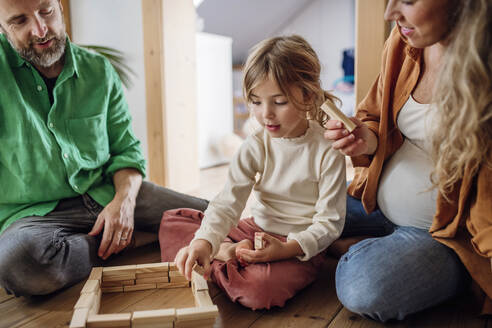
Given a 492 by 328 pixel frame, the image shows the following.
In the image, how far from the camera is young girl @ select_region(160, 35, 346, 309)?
1.02 m

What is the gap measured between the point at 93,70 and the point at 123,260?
0.61 metres

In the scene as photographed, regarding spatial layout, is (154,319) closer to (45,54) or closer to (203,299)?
(203,299)

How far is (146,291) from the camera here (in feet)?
3.74

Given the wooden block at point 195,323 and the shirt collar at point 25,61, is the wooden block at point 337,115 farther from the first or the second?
the shirt collar at point 25,61

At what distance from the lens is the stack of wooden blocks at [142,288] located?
838mm

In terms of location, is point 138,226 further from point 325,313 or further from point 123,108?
point 325,313

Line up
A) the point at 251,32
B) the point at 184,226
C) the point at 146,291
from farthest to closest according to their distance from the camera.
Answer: the point at 251,32 → the point at 184,226 → the point at 146,291

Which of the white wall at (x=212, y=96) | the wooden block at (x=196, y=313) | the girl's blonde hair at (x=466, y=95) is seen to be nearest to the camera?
the girl's blonde hair at (x=466, y=95)

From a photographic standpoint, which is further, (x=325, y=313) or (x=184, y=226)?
(x=184, y=226)

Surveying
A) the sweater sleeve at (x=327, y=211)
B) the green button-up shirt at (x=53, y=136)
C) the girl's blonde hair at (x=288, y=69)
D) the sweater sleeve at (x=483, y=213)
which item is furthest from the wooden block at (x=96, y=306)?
the sweater sleeve at (x=483, y=213)

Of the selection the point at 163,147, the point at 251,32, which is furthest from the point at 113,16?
the point at 251,32

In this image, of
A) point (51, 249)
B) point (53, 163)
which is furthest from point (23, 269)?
point (53, 163)

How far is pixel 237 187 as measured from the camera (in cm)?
114

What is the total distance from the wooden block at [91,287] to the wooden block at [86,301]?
0.04 ft
